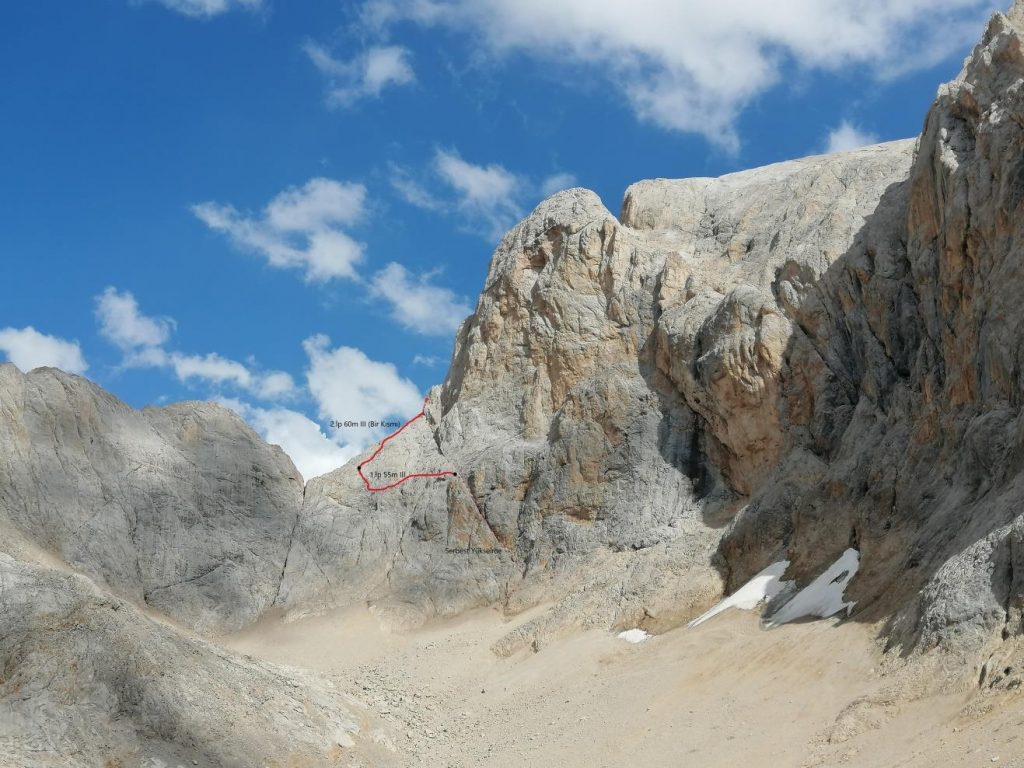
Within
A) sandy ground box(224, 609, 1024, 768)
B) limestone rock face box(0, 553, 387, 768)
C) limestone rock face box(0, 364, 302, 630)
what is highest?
limestone rock face box(0, 364, 302, 630)

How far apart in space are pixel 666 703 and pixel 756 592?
532cm

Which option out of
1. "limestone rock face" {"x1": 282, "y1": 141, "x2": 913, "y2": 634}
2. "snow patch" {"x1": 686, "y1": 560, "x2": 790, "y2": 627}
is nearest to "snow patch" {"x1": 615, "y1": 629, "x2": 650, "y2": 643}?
"limestone rock face" {"x1": 282, "y1": 141, "x2": 913, "y2": 634}

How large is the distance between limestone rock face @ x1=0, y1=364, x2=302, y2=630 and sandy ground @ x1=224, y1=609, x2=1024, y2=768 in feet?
17.5

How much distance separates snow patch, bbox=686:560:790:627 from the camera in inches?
1138

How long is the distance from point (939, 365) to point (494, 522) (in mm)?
16843

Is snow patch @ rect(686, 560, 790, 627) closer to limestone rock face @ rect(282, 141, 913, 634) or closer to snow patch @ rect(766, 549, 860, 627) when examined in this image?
snow patch @ rect(766, 549, 860, 627)

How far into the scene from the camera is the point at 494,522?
3991 centimetres

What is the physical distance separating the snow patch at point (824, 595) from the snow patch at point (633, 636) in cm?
A: 420

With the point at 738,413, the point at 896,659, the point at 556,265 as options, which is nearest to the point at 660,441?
the point at 738,413

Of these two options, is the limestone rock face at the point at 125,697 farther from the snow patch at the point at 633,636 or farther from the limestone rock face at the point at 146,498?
the limestone rock face at the point at 146,498

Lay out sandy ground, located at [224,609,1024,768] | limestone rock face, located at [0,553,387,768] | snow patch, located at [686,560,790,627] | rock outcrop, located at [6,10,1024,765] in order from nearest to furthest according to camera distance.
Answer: sandy ground, located at [224,609,1024,768] < limestone rock face, located at [0,553,387,768] < rock outcrop, located at [6,10,1024,765] < snow patch, located at [686,560,790,627]

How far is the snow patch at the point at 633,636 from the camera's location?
3041 cm

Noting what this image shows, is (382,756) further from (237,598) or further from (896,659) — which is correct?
(237,598)

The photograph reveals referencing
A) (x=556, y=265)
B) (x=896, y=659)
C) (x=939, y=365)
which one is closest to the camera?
(x=896, y=659)
